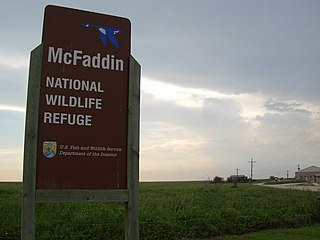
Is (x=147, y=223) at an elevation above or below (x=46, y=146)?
below

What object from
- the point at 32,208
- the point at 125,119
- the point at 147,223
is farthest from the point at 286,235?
the point at 32,208

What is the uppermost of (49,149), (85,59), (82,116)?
(85,59)

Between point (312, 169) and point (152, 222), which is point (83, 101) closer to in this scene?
point (152, 222)

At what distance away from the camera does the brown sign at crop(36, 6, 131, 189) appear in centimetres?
407

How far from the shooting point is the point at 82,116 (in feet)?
13.8

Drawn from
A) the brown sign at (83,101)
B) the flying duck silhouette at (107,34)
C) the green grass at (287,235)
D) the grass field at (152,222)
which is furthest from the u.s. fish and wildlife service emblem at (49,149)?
the green grass at (287,235)

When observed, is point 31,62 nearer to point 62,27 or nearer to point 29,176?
point 62,27

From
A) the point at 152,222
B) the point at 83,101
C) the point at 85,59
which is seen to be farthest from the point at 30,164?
the point at 152,222

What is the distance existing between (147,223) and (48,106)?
5.50 metres

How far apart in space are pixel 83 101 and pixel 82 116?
0.17 meters

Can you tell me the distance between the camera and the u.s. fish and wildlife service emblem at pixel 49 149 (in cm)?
404

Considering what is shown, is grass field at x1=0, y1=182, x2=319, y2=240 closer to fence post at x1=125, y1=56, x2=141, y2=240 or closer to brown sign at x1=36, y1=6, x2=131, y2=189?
fence post at x1=125, y1=56, x2=141, y2=240

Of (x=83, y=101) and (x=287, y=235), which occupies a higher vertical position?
(x=83, y=101)

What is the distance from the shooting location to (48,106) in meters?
4.09
